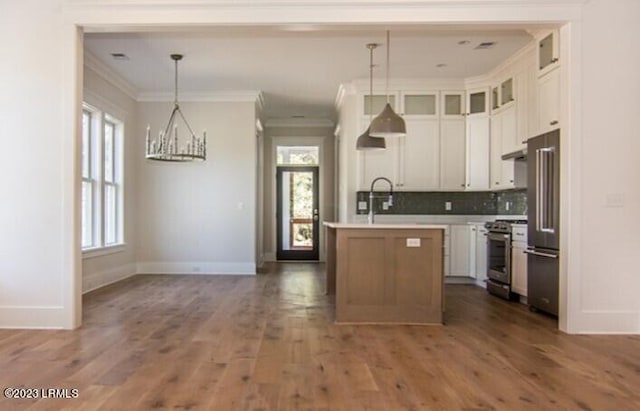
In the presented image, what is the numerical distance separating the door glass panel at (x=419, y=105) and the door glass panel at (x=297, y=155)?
3.46 m

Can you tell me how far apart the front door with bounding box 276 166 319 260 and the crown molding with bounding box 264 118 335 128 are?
0.92 metres

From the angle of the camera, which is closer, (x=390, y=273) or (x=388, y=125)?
(x=390, y=273)

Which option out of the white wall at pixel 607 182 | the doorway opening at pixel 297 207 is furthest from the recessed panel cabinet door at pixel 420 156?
the doorway opening at pixel 297 207

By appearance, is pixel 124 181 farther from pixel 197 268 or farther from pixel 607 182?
pixel 607 182

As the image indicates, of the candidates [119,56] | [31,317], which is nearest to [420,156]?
[119,56]

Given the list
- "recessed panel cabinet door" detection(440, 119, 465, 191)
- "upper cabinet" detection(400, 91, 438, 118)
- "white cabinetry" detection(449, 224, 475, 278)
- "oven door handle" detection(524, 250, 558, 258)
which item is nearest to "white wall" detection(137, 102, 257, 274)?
"upper cabinet" detection(400, 91, 438, 118)

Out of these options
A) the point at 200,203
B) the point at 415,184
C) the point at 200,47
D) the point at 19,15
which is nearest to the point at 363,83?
the point at 415,184

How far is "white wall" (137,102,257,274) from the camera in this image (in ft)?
26.0

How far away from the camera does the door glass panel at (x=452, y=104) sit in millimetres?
7199

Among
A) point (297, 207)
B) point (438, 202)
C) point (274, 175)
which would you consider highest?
point (274, 175)

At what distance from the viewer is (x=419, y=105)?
23.8 feet

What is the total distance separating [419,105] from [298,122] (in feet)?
12.0

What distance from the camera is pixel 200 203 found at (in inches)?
314

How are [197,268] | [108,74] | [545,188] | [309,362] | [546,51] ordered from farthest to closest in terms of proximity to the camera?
[197,268]
[108,74]
[546,51]
[545,188]
[309,362]
